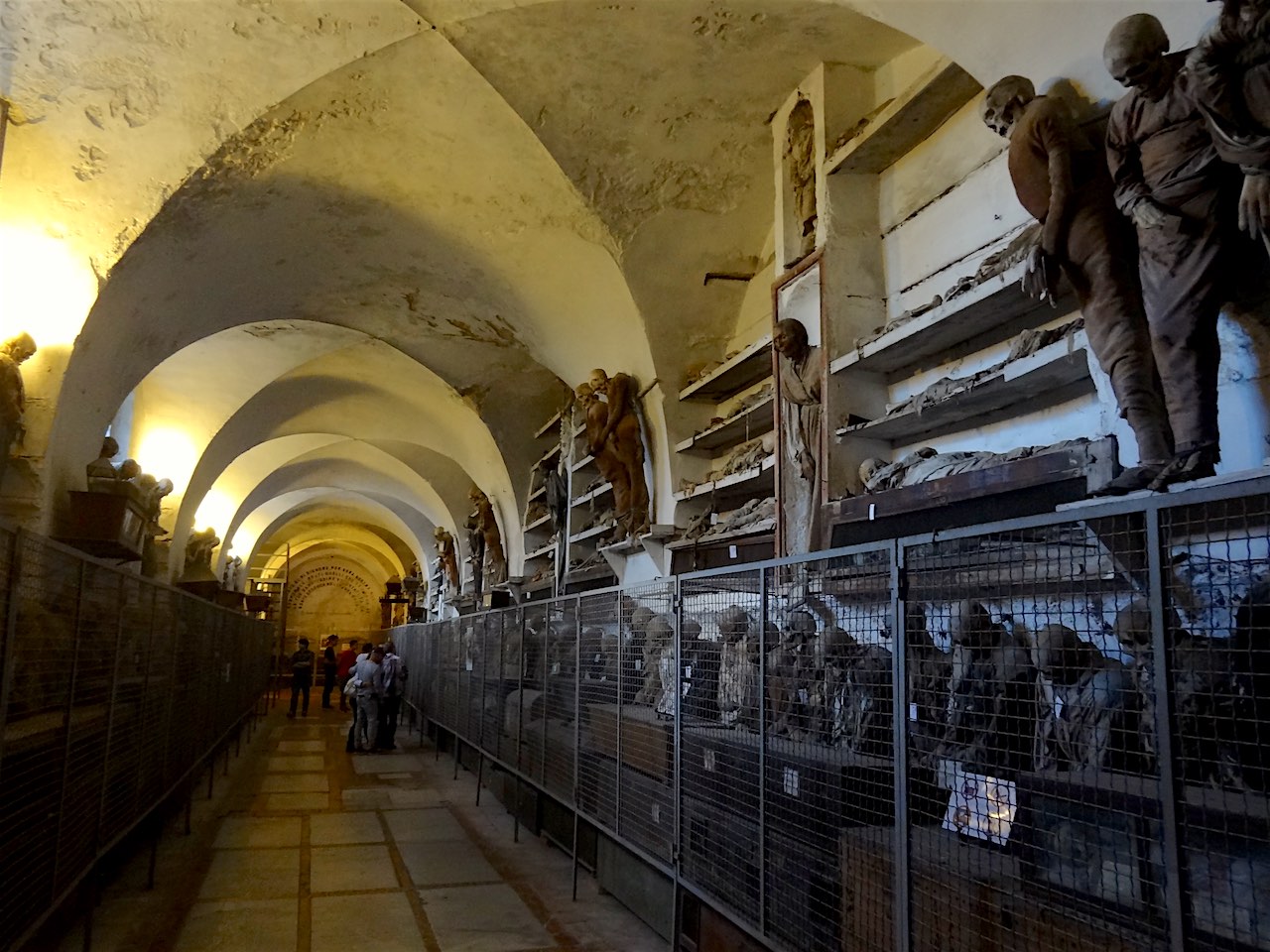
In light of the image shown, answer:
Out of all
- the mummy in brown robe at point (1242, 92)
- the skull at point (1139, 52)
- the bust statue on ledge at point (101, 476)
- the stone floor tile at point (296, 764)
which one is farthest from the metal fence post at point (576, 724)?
the stone floor tile at point (296, 764)

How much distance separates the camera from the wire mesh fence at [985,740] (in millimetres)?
2084

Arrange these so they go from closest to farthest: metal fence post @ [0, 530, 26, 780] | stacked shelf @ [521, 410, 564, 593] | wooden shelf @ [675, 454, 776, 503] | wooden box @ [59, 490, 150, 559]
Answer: metal fence post @ [0, 530, 26, 780] < wooden shelf @ [675, 454, 776, 503] < wooden box @ [59, 490, 150, 559] < stacked shelf @ [521, 410, 564, 593]

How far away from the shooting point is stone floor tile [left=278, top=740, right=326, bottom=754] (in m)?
14.2

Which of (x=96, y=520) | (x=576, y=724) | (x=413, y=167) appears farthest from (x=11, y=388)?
(x=576, y=724)

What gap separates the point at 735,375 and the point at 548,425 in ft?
19.5

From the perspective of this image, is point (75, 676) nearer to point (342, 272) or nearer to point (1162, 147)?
point (1162, 147)

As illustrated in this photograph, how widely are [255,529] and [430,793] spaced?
1837cm

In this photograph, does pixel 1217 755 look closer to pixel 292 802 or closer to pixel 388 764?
pixel 292 802

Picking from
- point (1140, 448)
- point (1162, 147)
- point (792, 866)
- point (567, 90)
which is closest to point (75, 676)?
point (792, 866)

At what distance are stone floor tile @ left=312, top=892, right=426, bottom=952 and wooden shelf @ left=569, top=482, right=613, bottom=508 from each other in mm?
5898

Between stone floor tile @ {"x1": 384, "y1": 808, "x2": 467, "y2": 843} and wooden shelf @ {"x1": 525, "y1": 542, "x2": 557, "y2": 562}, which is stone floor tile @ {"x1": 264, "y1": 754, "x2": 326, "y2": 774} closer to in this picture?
stone floor tile @ {"x1": 384, "y1": 808, "x2": 467, "y2": 843}

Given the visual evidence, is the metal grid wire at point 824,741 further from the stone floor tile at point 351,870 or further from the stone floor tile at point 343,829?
the stone floor tile at point 343,829

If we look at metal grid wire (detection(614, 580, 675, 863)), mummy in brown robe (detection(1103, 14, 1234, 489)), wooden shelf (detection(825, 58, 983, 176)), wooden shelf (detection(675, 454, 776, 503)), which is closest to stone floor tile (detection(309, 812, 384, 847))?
metal grid wire (detection(614, 580, 675, 863))

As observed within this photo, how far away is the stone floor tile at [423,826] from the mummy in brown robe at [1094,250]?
20.1 ft
